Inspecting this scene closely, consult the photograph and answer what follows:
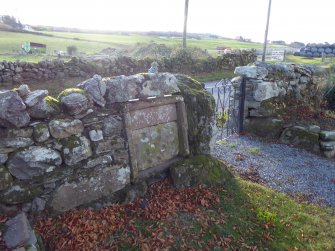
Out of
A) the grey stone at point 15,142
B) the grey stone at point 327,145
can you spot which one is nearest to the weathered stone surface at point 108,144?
the grey stone at point 15,142

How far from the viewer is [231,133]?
9.18 meters

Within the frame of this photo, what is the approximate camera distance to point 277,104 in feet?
29.9

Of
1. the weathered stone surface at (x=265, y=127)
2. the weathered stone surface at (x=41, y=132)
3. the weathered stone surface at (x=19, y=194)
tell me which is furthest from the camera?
the weathered stone surface at (x=265, y=127)

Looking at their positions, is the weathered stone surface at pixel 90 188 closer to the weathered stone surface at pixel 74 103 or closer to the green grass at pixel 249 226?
the green grass at pixel 249 226

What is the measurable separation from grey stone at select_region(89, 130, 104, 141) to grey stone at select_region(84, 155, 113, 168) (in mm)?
262

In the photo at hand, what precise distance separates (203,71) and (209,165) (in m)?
16.7

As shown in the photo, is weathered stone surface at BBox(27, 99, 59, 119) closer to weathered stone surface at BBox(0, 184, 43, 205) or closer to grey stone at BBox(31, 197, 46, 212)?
weathered stone surface at BBox(0, 184, 43, 205)

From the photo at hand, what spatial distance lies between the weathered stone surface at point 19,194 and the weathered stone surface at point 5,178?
0.06 metres

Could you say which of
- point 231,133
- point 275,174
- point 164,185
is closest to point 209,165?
point 164,185

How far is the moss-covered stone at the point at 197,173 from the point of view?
16.2 feet

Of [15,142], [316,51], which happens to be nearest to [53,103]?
[15,142]

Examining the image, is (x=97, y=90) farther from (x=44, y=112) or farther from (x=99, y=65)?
(x=99, y=65)

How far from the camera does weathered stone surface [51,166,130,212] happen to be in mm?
3848

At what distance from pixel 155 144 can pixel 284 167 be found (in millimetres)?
3652
